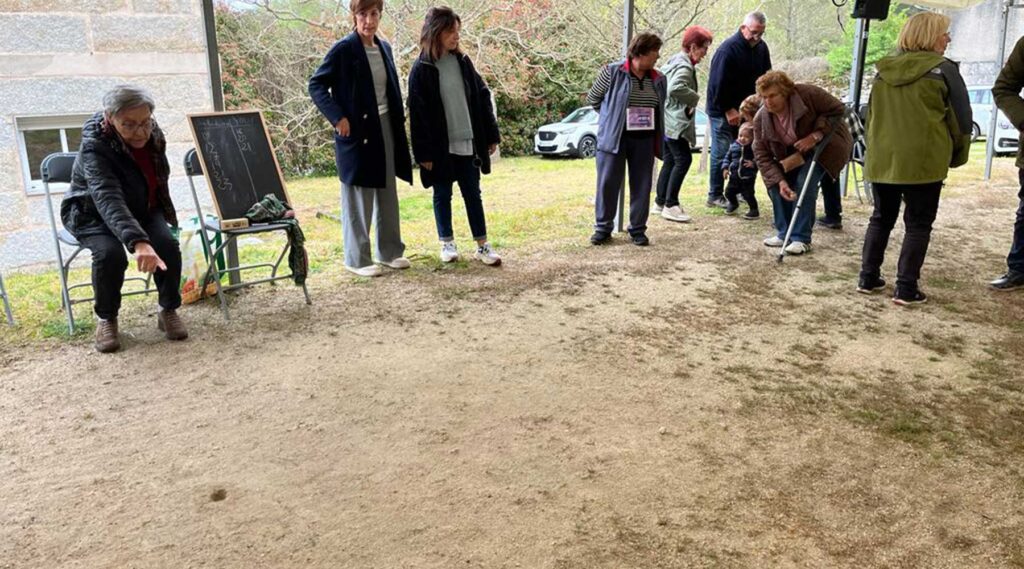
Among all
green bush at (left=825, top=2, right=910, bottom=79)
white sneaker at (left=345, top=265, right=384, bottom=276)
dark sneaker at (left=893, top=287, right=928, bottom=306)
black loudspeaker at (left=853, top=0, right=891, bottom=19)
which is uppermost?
green bush at (left=825, top=2, right=910, bottom=79)

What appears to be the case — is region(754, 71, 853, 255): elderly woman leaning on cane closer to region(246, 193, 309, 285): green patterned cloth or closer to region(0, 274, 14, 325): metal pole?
region(246, 193, 309, 285): green patterned cloth

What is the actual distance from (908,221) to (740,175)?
7.62 feet

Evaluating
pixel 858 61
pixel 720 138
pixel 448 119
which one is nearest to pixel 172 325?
pixel 448 119

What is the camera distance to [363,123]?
4.34 m

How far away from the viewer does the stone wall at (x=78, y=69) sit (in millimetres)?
4695

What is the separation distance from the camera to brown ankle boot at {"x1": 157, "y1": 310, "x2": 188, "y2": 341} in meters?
3.54

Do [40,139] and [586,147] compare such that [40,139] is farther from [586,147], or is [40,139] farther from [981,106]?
[981,106]

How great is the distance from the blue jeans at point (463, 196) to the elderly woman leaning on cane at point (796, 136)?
1.90m

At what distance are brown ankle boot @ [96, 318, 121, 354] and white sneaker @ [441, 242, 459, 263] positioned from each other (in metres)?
2.10

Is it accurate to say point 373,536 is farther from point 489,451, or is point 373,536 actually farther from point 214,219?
point 214,219

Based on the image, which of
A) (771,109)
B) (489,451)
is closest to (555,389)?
(489,451)

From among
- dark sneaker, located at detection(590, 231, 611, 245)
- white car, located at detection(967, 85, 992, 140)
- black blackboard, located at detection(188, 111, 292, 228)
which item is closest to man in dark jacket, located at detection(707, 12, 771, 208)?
dark sneaker, located at detection(590, 231, 611, 245)

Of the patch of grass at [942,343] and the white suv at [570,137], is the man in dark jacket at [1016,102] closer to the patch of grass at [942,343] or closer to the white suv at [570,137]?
the patch of grass at [942,343]

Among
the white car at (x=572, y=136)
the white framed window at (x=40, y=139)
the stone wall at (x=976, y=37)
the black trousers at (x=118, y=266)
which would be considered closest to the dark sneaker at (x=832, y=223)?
the black trousers at (x=118, y=266)
